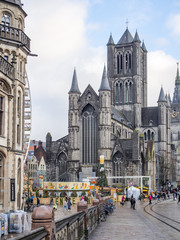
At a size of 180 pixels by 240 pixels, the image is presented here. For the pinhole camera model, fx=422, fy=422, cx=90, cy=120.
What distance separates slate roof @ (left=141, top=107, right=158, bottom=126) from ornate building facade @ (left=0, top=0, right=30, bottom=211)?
80.5 m

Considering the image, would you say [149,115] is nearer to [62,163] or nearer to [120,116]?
[120,116]

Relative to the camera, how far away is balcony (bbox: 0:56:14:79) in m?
22.8

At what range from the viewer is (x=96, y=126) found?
79500mm

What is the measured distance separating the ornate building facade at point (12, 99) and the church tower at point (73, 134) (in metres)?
52.3

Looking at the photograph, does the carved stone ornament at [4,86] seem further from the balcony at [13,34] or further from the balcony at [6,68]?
the balcony at [13,34]

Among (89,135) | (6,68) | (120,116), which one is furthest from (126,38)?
(6,68)

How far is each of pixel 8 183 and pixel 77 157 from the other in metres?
56.3

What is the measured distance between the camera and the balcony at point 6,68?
22.8 meters

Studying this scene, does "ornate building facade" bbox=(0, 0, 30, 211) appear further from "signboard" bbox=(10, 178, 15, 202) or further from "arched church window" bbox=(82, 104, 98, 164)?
"arched church window" bbox=(82, 104, 98, 164)

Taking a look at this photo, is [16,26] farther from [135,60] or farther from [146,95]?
[146,95]

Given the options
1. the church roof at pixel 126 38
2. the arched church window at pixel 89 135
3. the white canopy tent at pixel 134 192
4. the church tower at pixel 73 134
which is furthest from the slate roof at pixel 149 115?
the white canopy tent at pixel 134 192

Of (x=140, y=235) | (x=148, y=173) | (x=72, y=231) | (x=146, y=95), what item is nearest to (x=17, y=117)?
(x=140, y=235)

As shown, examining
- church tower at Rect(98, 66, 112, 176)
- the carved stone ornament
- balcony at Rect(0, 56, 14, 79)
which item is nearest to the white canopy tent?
church tower at Rect(98, 66, 112, 176)

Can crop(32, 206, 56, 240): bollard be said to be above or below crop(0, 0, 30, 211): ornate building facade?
below
